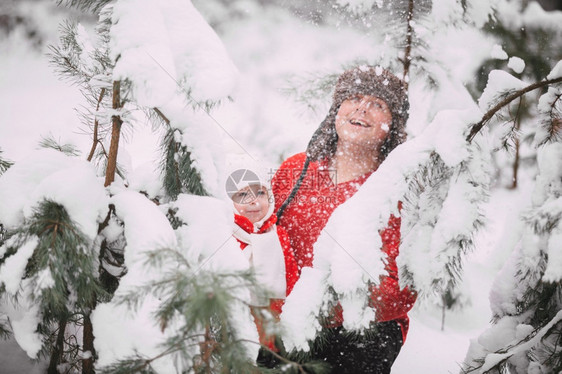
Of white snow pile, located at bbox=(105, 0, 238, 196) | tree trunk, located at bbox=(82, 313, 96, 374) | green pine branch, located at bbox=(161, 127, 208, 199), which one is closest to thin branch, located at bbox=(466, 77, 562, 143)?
white snow pile, located at bbox=(105, 0, 238, 196)

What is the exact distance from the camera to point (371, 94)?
2.05 meters

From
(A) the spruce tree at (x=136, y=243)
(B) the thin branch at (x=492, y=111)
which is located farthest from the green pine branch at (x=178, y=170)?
(B) the thin branch at (x=492, y=111)

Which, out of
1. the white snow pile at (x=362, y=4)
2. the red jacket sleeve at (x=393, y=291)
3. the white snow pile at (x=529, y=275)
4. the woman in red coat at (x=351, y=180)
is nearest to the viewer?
the white snow pile at (x=529, y=275)

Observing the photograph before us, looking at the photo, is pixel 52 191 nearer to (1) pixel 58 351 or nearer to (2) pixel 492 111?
(1) pixel 58 351

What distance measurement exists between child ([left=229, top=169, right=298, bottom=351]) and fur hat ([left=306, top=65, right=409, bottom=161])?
0.43 m

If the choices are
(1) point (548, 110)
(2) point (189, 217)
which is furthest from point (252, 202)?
(1) point (548, 110)

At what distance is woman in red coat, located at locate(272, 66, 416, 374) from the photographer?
1.95m

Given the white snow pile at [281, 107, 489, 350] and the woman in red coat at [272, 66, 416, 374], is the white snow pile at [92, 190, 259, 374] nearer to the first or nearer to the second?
the white snow pile at [281, 107, 489, 350]

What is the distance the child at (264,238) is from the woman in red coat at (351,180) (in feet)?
0.35

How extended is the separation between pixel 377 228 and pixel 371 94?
3.05ft

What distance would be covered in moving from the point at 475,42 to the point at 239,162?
7.70ft

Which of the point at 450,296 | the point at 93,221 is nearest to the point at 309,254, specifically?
the point at 93,221

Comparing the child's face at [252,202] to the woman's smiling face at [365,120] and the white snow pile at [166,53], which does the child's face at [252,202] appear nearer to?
the woman's smiling face at [365,120]

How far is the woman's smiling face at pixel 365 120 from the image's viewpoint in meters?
2.03
